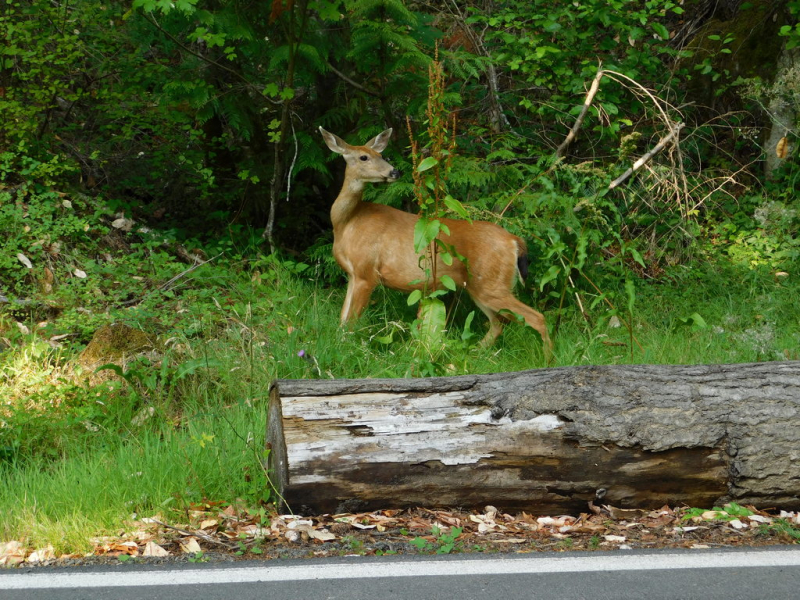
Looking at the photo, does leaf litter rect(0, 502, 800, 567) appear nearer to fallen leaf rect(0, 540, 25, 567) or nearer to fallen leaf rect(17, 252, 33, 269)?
fallen leaf rect(0, 540, 25, 567)

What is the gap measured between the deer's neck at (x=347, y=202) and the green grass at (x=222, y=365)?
0.79m

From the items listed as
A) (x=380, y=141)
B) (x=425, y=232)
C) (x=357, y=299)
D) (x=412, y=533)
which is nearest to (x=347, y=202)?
(x=380, y=141)

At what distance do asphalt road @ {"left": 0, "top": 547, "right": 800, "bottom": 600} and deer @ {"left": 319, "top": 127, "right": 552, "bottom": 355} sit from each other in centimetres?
333

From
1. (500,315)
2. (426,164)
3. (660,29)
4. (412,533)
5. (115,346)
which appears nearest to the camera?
(412,533)

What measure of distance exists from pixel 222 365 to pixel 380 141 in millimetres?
2767

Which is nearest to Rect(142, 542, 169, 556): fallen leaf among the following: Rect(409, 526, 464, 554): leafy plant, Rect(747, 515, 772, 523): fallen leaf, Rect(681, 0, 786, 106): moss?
Rect(409, 526, 464, 554): leafy plant

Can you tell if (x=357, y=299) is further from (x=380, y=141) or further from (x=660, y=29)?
(x=660, y=29)

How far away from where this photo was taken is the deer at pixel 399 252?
7586 mm

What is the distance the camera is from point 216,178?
10406 mm

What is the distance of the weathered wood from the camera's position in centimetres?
460

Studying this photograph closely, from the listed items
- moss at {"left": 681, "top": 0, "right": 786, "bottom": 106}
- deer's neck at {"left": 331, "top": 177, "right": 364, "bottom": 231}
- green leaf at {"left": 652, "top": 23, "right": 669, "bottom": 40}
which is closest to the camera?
deer's neck at {"left": 331, "top": 177, "right": 364, "bottom": 231}

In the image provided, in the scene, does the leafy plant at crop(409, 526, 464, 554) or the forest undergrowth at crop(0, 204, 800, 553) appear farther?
the forest undergrowth at crop(0, 204, 800, 553)

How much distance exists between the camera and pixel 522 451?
463cm

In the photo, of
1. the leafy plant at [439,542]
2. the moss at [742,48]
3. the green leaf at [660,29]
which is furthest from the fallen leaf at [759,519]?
the moss at [742,48]
